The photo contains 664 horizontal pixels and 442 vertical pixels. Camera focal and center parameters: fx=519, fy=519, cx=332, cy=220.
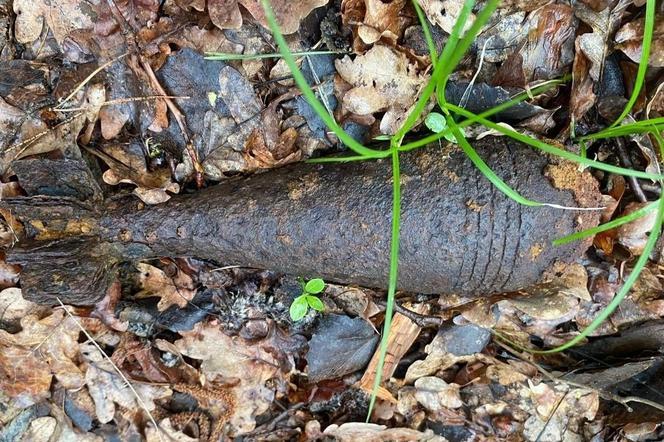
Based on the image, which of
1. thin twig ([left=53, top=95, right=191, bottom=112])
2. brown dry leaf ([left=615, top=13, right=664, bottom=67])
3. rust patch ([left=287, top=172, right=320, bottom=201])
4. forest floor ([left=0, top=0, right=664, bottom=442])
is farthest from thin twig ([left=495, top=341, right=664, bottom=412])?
thin twig ([left=53, top=95, right=191, bottom=112])

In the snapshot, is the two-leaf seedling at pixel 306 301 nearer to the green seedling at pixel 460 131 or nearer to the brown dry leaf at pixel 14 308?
the green seedling at pixel 460 131

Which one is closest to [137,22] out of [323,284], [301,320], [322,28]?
[322,28]

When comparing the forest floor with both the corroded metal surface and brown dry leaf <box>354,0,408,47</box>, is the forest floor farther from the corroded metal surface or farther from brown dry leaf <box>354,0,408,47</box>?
the corroded metal surface

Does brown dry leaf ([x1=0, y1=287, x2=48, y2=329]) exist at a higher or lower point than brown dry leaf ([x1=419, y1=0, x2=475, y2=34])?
lower

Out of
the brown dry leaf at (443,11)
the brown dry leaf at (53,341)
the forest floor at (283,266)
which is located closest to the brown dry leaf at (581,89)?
the forest floor at (283,266)

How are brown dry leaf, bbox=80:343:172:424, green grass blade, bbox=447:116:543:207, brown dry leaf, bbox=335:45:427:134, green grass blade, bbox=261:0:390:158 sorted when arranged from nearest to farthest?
green grass blade, bbox=261:0:390:158 < green grass blade, bbox=447:116:543:207 < brown dry leaf, bbox=335:45:427:134 < brown dry leaf, bbox=80:343:172:424

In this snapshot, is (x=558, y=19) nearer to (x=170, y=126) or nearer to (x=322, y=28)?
(x=322, y=28)

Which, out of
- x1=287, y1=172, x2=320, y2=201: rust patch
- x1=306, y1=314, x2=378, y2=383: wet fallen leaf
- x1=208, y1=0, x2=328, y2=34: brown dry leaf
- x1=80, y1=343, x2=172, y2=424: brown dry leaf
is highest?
x1=208, y1=0, x2=328, y2=34: brown dry leaf
